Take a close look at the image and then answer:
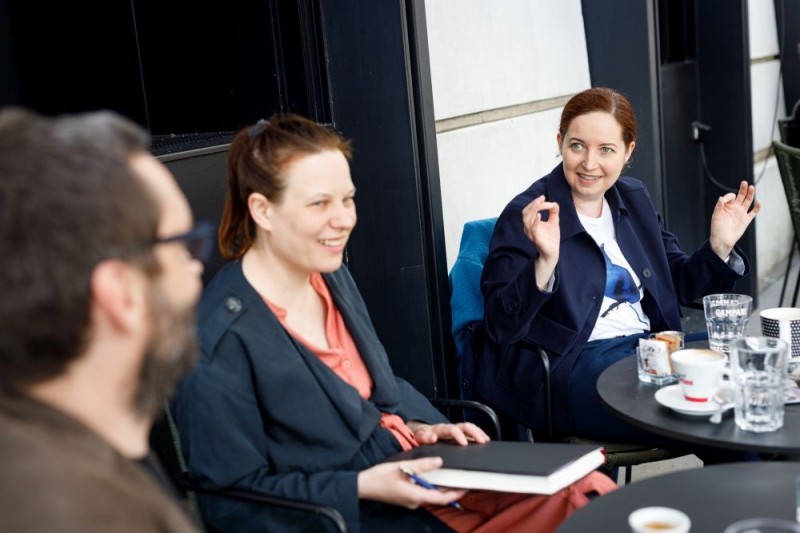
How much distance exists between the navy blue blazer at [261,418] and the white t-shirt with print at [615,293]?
1054 millimetres

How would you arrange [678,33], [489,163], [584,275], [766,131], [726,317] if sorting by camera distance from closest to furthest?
[726,317] < [584,275] < [489,163] < [678,33] < [766,131]

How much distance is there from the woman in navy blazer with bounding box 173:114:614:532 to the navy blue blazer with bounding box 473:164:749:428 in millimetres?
698

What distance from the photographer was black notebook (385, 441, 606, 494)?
1962mm

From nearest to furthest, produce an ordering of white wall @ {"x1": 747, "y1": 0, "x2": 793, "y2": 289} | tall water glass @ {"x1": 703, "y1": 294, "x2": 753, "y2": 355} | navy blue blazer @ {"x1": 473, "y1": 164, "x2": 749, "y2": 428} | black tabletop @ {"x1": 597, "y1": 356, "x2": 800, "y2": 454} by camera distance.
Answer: black tabletop @ {"x1": 597, "y1": 356, "x2": 800, "y2": 454}
tall water glass @ {"x1": 703, "y1": 294, "x2": 753, "y2": 355}
navy blue blazer @ {"x1": 473, "y1": 164, "x2": 749, "y2": 428}
white wall @ {"x1": 747, "y1": 0, "x2": 793, "y2": 289}

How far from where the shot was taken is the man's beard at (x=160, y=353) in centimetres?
119

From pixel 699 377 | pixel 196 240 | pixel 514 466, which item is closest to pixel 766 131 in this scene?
pixel 699 377

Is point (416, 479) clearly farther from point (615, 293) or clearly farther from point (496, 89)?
point (496, 89)

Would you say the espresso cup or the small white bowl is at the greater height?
the espresso cup

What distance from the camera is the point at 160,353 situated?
120 cm

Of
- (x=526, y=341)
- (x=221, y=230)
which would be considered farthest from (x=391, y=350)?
(x=221, y=230)

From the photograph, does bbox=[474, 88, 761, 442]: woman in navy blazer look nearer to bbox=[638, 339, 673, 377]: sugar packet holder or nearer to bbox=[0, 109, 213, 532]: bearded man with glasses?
bbox=[638, 339, 673, 377]: sugar packet holder

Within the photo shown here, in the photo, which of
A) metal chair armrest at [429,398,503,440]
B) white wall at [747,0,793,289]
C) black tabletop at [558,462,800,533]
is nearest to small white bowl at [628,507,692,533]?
black tabletop at [558,462,800,533]

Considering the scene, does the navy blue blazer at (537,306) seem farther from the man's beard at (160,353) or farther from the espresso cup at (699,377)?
the man's beard at (160,353)

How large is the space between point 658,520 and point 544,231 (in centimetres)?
131
